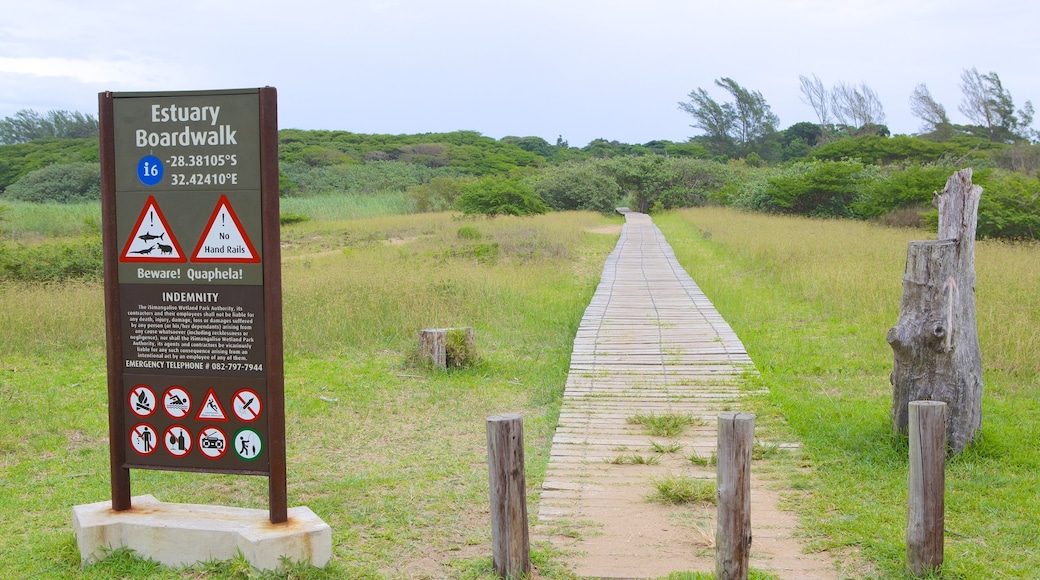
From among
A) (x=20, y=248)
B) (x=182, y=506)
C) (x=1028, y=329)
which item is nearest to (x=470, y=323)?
(x=1028, y=329)

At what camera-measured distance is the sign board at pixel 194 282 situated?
3.84 meters

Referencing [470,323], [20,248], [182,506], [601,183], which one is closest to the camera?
[182,506]

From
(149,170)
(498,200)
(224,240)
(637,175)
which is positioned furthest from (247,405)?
(637,175)

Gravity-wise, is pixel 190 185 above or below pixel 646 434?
above

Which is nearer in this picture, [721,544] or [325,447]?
[721,544]

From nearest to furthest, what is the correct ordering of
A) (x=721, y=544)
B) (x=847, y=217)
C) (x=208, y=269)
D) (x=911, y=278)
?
(x=721, y=544) < (x=208, y=269) < (x=911, y=278) < (x=847, y=217)

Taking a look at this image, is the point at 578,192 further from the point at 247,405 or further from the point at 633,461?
the point at 247,405

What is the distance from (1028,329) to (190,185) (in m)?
7.92

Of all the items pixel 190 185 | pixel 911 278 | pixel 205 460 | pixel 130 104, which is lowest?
pixel 205 460

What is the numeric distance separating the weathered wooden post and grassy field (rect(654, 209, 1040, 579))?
29 cm

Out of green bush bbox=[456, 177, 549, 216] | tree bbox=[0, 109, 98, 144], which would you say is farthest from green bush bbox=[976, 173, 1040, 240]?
tree bbox=[0, 109, 98, 144]

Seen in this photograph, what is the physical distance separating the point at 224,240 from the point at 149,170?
1.59 ft

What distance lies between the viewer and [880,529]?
13.8 feet

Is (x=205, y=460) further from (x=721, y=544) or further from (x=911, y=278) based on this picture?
(x=911, y=278)
